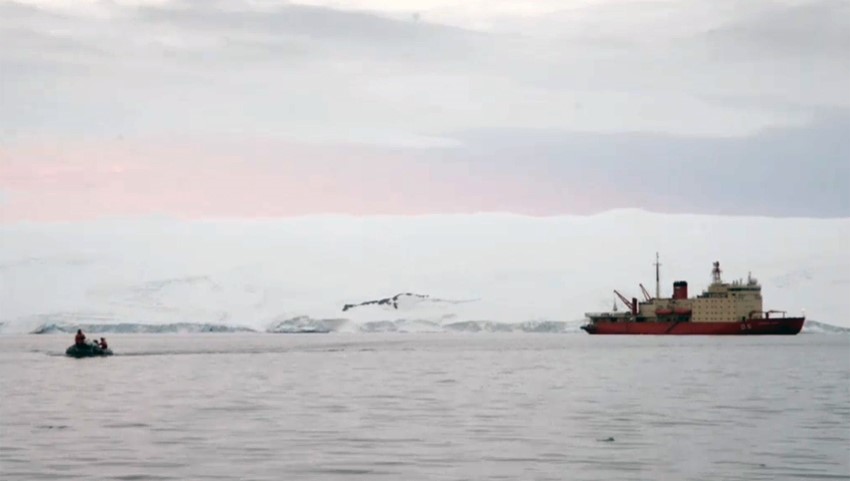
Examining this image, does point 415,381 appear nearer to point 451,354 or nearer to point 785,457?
point 785,457

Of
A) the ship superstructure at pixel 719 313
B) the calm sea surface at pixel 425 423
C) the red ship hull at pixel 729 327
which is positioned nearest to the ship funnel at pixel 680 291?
the ship superstructure at pixel 719 313

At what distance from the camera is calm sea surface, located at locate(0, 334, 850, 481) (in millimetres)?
21531

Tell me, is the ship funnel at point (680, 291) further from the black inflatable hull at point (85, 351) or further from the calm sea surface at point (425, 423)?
the calm sea surface at point (425, 423)

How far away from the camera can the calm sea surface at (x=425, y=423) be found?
70.6ft

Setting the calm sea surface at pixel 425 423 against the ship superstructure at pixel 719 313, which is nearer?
the calm sea surface at pixel 425 423

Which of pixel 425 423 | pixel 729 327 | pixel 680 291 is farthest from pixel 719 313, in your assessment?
pixel 425 423

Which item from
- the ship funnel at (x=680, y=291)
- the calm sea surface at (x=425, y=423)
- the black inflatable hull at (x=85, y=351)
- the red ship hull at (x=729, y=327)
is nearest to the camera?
the calm sea surface at (x=425, y=423)

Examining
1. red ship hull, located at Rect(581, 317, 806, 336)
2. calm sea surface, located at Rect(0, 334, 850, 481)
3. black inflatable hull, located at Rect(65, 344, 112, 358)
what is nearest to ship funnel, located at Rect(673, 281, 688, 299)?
red ship hull, located at Rect(581, 317, 806, 336)

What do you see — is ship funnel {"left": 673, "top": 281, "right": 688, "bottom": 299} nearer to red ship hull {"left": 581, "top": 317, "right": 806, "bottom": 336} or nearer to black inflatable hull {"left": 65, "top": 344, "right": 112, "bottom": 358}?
red ship hull {"left": 581, "top": 317, "right": 806, "bottom": 336}

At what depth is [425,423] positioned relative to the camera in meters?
28.6

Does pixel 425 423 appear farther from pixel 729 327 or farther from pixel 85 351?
pixel 729 327

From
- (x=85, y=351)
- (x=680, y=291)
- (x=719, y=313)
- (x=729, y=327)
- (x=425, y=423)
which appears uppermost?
(x=680, y=291)

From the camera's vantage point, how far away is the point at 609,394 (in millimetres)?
37781

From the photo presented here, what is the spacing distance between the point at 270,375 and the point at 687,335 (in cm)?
7756
